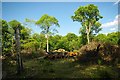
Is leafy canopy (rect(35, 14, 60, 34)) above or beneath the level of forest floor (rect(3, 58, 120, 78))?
above

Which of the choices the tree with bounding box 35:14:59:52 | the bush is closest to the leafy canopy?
the tree with bounding box 35:14:59:52

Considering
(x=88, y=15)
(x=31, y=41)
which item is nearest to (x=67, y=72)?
(x=31, y=41)

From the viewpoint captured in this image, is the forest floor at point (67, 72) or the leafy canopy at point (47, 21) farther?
the leafy canopy at point (47, 21)

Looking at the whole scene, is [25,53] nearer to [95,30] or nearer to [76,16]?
[76,16]

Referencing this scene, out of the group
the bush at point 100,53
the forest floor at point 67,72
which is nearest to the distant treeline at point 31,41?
the bush at point 100,53

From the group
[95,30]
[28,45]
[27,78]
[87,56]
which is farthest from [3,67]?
[95,30]

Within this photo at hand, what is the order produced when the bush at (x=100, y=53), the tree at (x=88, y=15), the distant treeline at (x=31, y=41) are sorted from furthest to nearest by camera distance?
the tree at (x=88, y=15), the distant treeline at (x=31, y=41), the bush at (x=100, y=53)

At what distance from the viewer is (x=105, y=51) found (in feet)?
52.0

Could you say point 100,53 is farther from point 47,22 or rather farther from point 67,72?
point 47,22

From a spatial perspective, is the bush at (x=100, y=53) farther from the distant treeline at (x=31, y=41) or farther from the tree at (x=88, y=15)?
the tree at (x=88, y=15)

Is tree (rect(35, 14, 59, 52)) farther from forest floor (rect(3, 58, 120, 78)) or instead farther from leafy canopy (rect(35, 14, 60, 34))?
forest floor (rect(3, 58, 120, 78))

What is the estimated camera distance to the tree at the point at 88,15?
124 feet

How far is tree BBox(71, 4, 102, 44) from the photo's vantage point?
37.9m

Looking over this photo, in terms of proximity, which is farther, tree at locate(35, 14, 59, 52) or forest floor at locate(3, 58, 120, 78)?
tree at locate(35, 14, 59, 52)
